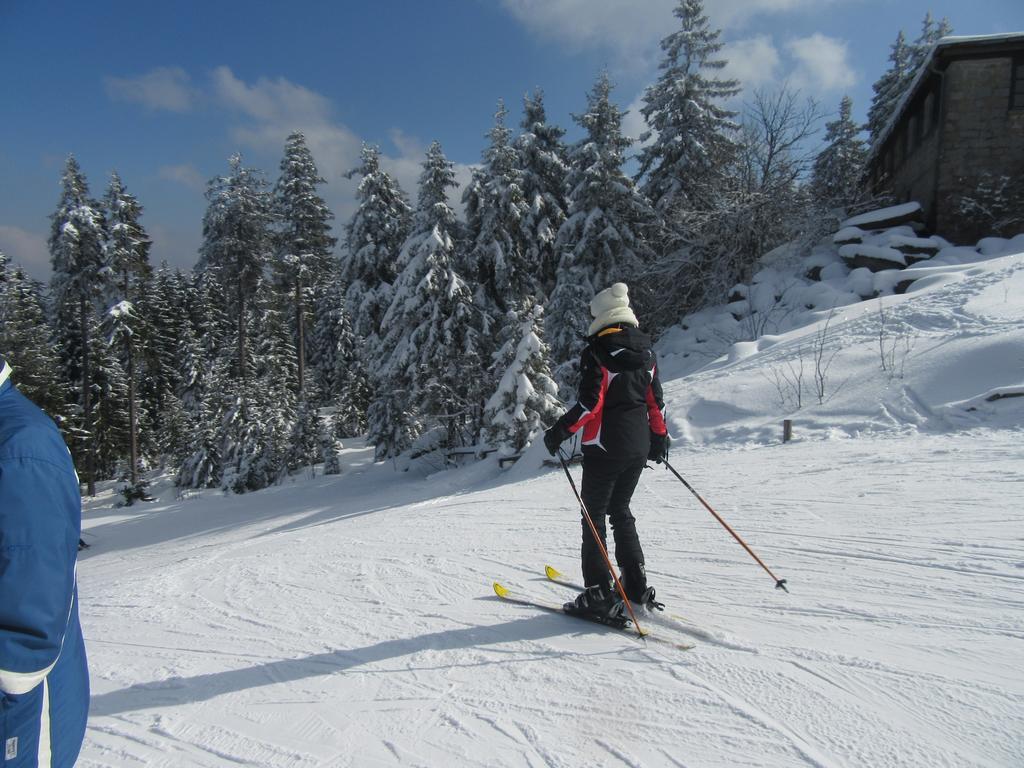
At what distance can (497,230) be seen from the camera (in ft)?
65.3

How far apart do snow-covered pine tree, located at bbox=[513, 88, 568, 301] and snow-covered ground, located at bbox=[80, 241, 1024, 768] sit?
1462cm

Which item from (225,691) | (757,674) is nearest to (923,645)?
(757,674)

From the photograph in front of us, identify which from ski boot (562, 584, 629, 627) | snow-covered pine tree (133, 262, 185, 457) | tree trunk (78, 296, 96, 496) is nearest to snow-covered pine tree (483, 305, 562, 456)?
ski boot (562, 584, 629, 627)

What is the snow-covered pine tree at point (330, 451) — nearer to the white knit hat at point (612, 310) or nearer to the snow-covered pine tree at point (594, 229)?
the snow-covered pine tree at point (594, 229)

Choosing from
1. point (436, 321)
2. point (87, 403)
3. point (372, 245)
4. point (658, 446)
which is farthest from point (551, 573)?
point (87, 403)

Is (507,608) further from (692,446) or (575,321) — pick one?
(575,321)

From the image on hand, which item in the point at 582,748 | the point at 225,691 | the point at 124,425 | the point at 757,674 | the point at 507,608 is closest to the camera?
the point at 582,748

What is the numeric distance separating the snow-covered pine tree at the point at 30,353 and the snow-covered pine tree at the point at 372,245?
12.2m

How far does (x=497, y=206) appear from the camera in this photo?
19797mm

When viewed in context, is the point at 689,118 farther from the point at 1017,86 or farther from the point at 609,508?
the point at 609,508

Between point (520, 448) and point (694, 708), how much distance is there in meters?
10.6

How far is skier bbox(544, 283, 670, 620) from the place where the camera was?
3465 mm

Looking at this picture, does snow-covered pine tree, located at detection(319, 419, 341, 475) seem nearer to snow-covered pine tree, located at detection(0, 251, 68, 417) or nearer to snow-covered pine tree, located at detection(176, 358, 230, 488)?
snow-covered pine tree, located at detection(176, 358, 230, 488)

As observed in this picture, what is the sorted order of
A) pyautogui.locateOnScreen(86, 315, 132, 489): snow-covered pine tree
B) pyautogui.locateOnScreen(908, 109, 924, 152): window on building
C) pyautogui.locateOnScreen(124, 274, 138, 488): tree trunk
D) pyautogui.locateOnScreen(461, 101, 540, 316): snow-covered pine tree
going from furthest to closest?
pyautogui.locateOnScreen(86, 315, 132, 489): snow-covered pine tree → pyautogui.locateOnScreen(124, 274, 138, 488): tree trunk → pyautogui.locateOnScreen(461, 101, 540, 316): snow-covered pine tree → pyautogui.locateOnScreen(908, 109, 924, 152): window on building
